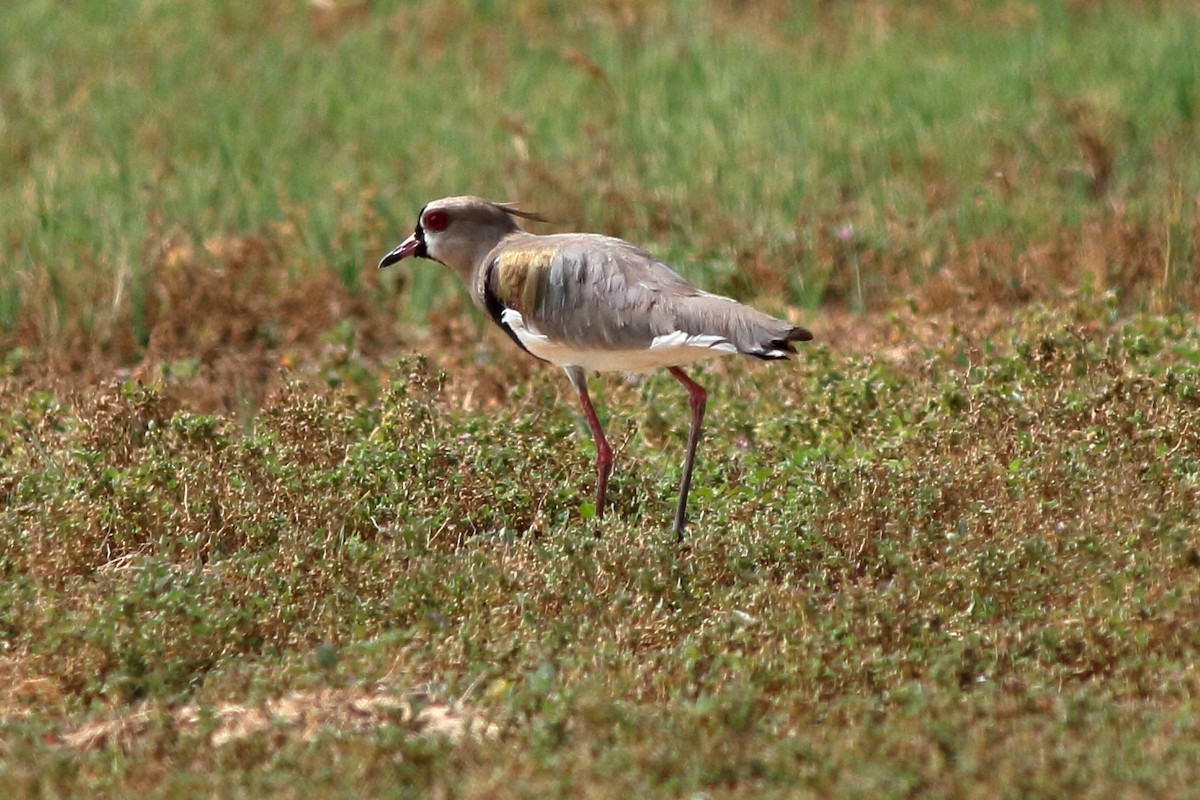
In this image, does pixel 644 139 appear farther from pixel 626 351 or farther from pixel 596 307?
pixel 626 351

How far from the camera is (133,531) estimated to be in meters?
6.39

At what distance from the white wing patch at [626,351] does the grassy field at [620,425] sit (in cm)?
42

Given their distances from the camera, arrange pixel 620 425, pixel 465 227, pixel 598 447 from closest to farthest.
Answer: pixel 598 447 < pixel 465 227 < pixel 620 425

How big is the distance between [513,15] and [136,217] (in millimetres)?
4864

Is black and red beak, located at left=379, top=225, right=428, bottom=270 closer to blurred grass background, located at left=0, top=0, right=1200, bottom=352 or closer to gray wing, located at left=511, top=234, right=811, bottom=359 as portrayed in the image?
gray wing, located at left=511, top=234, right=811, bottom=359

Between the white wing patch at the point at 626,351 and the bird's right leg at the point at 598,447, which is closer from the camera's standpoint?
the white wing patch at the point at 626,351

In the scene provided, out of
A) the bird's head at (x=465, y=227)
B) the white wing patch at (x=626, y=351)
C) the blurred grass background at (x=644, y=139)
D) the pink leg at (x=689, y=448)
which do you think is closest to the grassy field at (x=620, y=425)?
the blurred grass background at (x=644, y=139)

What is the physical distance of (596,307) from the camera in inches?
253

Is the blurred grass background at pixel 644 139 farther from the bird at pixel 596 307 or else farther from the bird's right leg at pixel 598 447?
the bird's right leg at pixel 598 447

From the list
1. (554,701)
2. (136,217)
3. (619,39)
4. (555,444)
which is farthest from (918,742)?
(619,39)

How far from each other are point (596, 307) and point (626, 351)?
0.65 ft

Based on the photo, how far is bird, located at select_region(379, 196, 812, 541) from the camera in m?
6.04

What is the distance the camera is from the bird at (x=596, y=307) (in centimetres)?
604

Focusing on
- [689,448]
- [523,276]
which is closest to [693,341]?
[689,448]
